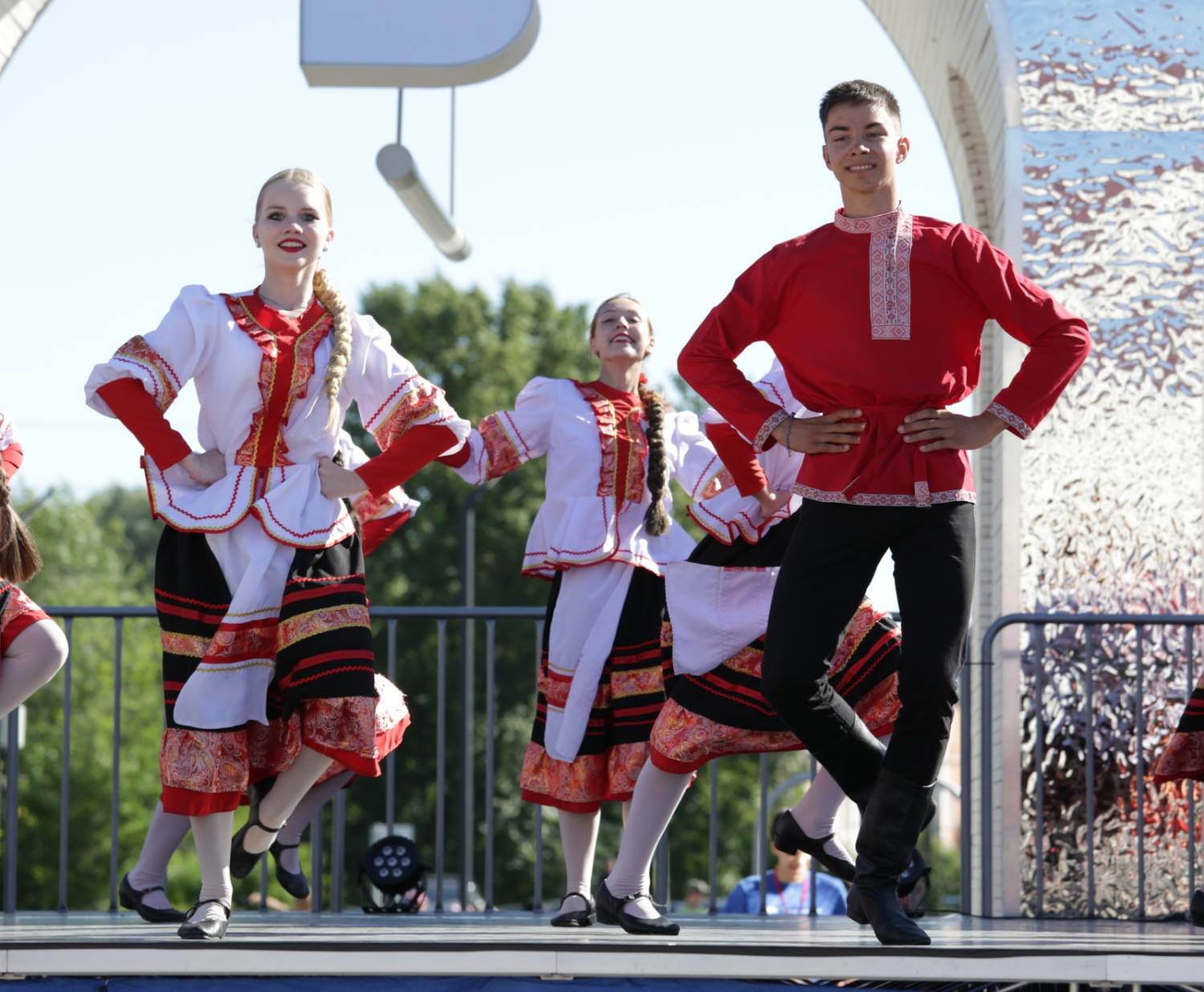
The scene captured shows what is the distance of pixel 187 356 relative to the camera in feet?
15.4

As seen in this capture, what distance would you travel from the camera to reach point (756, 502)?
522 centimetres

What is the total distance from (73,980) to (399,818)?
87.2 feet

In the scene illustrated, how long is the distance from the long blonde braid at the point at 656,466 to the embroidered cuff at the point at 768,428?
131 centimetres

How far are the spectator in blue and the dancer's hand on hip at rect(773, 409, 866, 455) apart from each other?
3.66 metres

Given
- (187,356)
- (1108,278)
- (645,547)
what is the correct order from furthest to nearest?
(1108,278)
(645,547)
(187,356)

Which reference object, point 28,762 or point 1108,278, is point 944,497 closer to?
point 1108,278

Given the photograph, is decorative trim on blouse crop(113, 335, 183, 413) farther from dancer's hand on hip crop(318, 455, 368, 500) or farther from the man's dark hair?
the man's dark hair

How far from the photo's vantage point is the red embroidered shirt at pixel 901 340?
4152 millimetres

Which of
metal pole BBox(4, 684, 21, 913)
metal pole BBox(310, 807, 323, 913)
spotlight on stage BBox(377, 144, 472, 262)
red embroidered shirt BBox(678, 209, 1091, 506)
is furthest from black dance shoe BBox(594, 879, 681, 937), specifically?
spotlight on stage BBox(377, 144, 472, 262)

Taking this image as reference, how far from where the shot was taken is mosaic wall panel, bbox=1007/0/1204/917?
6.71 m

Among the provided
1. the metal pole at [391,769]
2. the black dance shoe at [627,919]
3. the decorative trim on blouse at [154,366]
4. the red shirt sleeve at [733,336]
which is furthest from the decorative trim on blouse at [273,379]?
the metal pole at [391,769]

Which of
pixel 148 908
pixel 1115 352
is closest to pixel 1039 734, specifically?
pixel 1115 352

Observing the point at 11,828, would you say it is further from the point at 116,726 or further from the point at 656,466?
the point at 656,466

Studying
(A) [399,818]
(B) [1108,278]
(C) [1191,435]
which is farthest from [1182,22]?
(A) [399,818]
